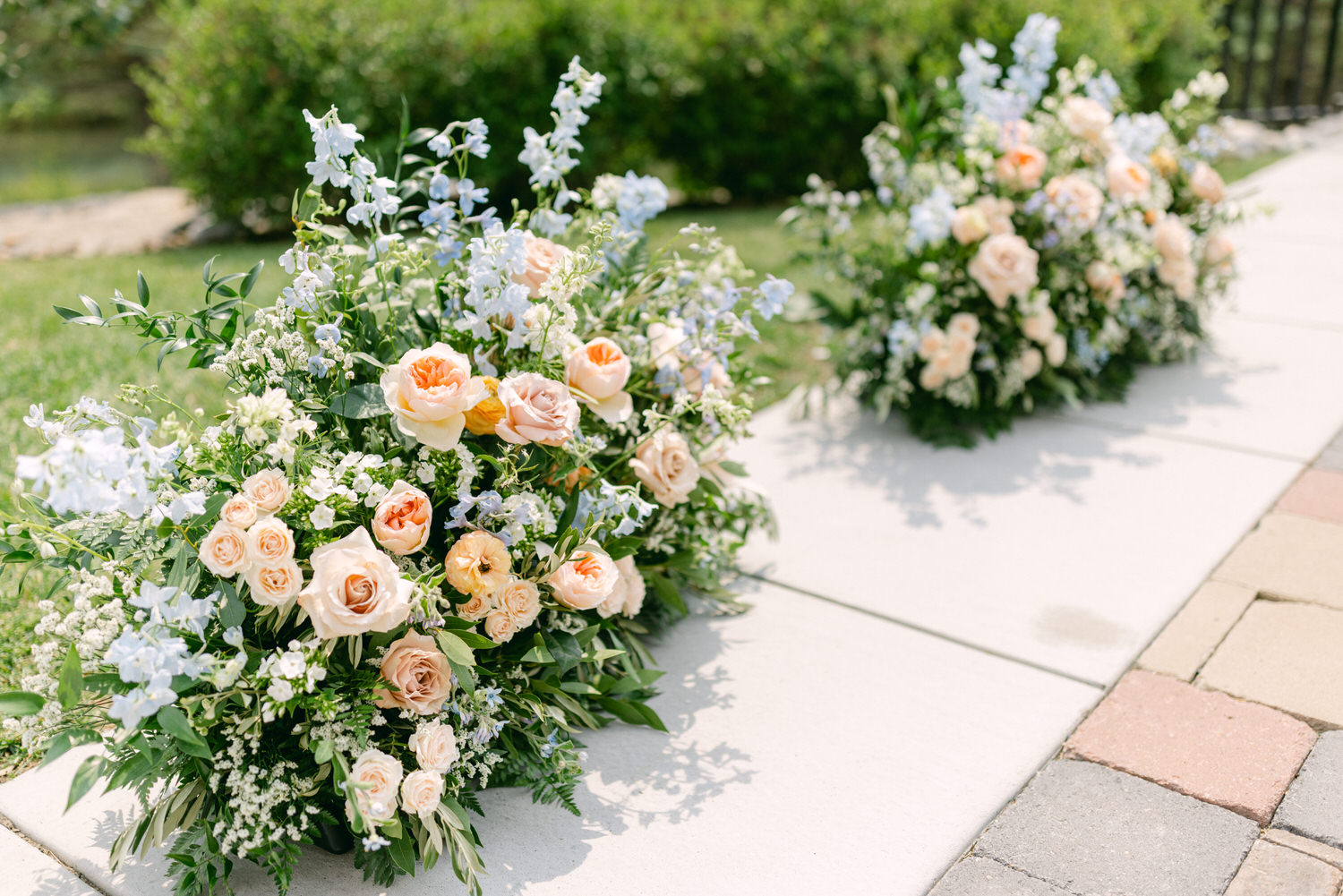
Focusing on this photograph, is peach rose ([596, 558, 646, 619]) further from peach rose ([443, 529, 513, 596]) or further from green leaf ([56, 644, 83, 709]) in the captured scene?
green leaf ([56, 644, 83, 709])

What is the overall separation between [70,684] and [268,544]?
33cm

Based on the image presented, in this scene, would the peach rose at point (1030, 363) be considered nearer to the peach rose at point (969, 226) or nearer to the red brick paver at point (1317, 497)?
the peach rose at point (969, 226)

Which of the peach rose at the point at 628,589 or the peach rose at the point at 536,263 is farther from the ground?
the peach rose at the point at 536,263

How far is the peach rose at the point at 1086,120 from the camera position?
373 centimetres

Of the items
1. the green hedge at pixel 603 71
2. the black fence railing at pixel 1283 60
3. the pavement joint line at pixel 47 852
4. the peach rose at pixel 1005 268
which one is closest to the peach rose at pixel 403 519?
the pavement joint line at pixel 47 852

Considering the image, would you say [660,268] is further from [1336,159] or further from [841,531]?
[1336,159]

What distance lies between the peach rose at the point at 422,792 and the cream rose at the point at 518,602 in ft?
1.04

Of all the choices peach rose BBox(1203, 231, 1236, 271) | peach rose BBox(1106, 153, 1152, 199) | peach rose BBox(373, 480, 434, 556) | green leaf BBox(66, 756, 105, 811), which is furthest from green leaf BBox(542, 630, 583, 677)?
peach rose BBox(1203, 231, 1236, 271)

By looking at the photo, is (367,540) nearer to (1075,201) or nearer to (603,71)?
(1075,201)

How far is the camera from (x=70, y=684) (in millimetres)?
1651

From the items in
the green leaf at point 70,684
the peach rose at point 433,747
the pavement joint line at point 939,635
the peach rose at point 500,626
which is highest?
the green leaf at point 70,684

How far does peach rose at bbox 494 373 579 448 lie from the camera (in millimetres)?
2033

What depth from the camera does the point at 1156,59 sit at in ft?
24.5

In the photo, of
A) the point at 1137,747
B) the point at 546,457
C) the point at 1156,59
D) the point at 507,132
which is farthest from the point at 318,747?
the point at 1156,59
